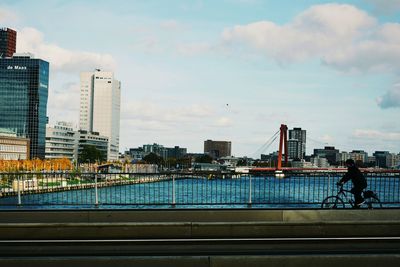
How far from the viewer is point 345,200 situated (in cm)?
1680

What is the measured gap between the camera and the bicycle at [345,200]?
16.1 metres

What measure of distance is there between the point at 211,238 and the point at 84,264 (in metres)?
3.87

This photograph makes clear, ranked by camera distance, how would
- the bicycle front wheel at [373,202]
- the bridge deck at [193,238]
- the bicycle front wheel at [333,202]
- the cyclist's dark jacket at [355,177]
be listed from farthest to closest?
the bicycle front wheel at [333,202] < the cyclist's dark jacket at [355,177] < the bicycle front wheel at [373,202] < the bridge deck at [193,238]

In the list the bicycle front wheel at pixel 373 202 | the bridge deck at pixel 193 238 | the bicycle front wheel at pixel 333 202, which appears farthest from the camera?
the bicycle front wheel at pixel 333 202

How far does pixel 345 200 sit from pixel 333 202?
1.46 ft

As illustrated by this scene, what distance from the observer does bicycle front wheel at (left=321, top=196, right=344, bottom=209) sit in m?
16.6

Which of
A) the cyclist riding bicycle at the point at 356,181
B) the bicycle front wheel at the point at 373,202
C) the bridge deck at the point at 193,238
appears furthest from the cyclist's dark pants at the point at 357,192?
the bridge deck at the point at 193,238

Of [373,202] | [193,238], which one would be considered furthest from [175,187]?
[193,238]

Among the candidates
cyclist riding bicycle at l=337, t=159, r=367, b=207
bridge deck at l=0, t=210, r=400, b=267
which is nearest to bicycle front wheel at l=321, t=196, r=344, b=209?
cyclist riding bicycle at l=337, t=159, r=367, b=207

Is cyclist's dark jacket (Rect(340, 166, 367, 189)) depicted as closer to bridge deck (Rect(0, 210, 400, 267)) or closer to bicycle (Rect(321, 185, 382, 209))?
bicycle (Rect(321, 185, 382, 209))

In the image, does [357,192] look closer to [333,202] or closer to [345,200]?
[345,200]

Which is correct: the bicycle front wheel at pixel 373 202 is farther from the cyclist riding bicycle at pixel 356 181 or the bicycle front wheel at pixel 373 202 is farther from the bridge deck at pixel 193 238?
the bridge deck at pixel 193 238

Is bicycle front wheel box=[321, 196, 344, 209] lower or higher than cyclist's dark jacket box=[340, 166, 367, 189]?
lower

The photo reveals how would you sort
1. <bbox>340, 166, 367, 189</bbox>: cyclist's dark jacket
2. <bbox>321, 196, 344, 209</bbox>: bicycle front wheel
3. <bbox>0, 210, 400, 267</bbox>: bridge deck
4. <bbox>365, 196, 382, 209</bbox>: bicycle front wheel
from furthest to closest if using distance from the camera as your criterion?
<bbox>321, 196, 344, 209</bbox>: bicycle front wheel < <bbox>340, 166, 367, 189</bbox>: cyclist's dark jacket < <bbox>365, 196, 382, 209</bbox>: bicycle front wheel < <bbox>0, 210, 400, 267</bbox>: bridge deck
